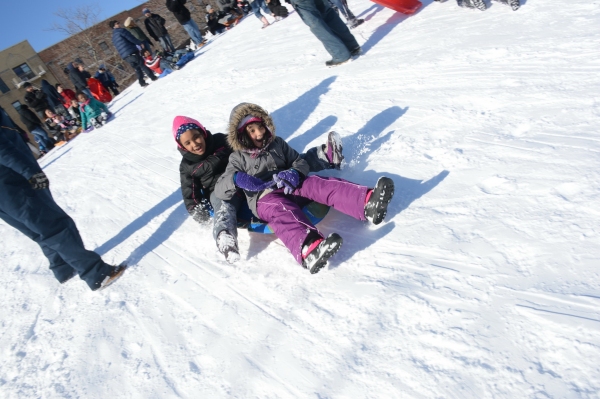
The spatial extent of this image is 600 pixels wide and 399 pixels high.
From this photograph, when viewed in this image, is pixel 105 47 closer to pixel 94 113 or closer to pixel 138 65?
pixel 138 65

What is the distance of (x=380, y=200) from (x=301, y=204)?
1.98ft

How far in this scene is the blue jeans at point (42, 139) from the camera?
9203 mm

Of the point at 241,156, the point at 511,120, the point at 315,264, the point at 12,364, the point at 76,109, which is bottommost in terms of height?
the point at 511,120

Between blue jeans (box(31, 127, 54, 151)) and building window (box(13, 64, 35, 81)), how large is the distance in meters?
16.7

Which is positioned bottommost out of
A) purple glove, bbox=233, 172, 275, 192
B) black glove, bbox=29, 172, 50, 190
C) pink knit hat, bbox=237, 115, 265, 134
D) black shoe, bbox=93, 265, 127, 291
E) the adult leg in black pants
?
black shoe, bbox=93, 265, 127, 291

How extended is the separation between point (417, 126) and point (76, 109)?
933 cm

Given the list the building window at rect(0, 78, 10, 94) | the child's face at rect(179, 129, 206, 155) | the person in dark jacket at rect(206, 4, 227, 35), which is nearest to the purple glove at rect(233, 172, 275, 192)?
the child's face at rect(179, 129, 206, 155)

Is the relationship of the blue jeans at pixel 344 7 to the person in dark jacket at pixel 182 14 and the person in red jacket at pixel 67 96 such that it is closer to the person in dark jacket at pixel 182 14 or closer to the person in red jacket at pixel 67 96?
the person in dark jacket at pixel 182 14

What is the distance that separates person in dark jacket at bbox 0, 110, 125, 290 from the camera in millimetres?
2564

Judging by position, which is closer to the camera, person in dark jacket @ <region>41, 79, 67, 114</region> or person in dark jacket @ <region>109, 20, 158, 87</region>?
person in dark jacket @ <region>109, 20, 158, 87</region>

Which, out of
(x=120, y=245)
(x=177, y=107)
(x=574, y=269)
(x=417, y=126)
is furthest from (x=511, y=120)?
(x=177, y=107)

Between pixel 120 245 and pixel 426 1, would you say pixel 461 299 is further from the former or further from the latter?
pixel 426 1

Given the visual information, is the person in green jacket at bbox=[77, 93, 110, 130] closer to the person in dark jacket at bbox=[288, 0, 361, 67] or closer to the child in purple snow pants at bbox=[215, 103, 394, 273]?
A: the person in dark jacket at bbox=[288, 0, 361, 67]

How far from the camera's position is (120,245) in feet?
11.3
